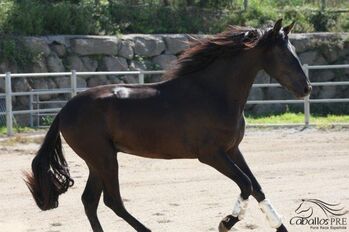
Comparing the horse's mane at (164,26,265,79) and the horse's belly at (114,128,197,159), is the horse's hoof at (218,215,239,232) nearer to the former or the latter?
the horse's belly at (114,128,197,159)

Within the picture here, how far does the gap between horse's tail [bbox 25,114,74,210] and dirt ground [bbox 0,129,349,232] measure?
0.46 meters

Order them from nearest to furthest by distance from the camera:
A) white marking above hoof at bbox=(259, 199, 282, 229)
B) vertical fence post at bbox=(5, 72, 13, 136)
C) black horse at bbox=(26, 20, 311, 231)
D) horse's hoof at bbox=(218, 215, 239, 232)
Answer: white marking above hoof at bbox=(259, 199, 282, 229)
horse's hoof at bbox=(218, 215, 239, 232)
black horse at bbox=(26, 20, 311, 231)
vertical fence post at bbox=(5, 72, 13, 136)

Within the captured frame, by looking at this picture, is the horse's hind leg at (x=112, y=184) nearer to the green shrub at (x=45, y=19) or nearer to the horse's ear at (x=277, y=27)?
the horse's ear at (x=277, y=27)

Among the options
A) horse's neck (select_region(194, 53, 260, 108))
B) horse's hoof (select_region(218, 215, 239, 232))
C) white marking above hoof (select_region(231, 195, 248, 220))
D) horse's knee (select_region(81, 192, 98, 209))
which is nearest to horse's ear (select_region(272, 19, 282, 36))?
horse's neck (select_region(194, 53, 260, 108))

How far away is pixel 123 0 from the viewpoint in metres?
19.6

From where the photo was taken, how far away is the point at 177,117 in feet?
22.4

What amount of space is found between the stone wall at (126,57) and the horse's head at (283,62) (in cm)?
998

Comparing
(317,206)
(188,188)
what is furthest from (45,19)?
(317,206)

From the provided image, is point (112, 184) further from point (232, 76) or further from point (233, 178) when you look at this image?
point (232, 76)

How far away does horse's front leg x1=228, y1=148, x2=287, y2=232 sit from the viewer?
652 centimetres

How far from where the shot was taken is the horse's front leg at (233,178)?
6531mm

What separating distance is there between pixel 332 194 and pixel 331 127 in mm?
6881

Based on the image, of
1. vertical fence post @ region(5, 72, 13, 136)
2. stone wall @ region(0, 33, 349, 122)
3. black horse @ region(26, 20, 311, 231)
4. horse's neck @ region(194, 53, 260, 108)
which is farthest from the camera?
stone wall @ region(0, 33, 349, 122)

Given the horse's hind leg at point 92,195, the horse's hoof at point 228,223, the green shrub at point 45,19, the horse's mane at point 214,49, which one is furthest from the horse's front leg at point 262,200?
the green shrub at point 45,19
